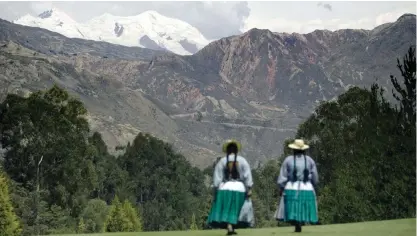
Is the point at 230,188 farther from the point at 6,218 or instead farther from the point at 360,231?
the point at 6,218

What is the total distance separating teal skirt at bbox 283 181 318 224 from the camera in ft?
60.1

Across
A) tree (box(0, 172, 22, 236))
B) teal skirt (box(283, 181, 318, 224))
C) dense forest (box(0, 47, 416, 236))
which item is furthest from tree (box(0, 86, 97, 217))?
teal skirt (box(283, 181, 318, 224))

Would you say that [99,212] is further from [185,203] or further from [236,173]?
[236,173]

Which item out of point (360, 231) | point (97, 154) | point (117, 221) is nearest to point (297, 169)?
point (360, 231)

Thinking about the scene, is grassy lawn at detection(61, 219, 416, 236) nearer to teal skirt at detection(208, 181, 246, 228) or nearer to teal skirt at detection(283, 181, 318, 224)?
teal skirt at detection(283, 181, 318, 224)

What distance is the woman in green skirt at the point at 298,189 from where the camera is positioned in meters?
18.3

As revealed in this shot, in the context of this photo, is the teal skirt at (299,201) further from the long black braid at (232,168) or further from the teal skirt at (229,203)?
the long black braid at (232,168)

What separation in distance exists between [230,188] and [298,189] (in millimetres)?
1977

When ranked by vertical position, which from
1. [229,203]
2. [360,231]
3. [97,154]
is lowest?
[360,231]

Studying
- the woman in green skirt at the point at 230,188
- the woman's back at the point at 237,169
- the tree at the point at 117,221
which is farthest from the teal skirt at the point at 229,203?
the tree at the point at 117,221

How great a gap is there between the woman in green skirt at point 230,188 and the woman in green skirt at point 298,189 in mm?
1166

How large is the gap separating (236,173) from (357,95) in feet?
170

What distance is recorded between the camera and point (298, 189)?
1838 cm

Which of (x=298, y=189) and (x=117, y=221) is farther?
(x=117, y=221)
